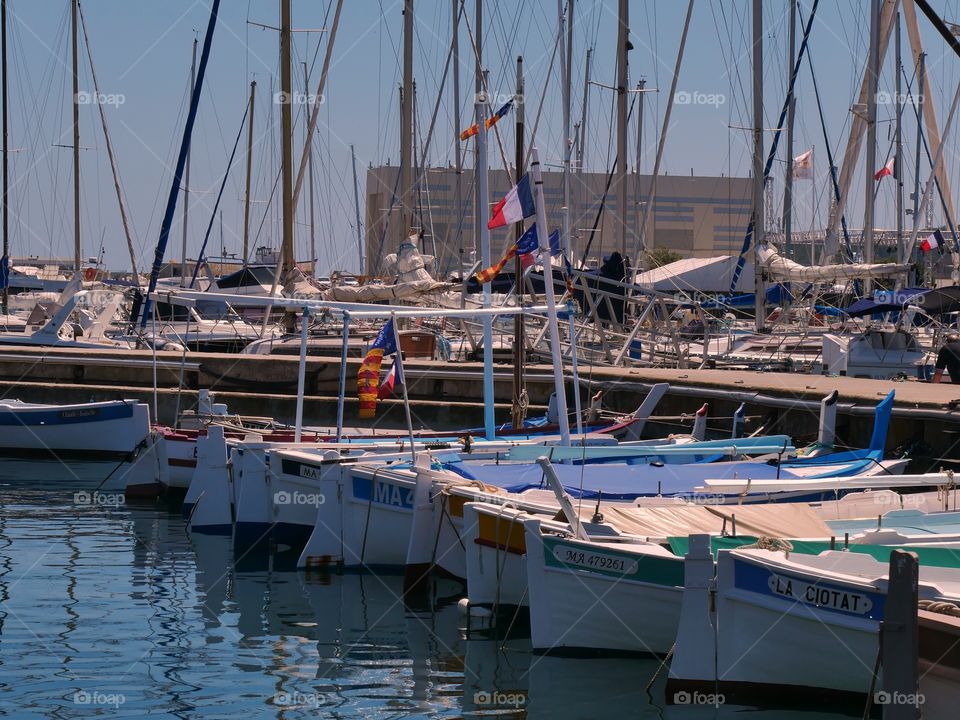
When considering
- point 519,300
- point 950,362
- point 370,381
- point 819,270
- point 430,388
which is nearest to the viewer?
point 370,381

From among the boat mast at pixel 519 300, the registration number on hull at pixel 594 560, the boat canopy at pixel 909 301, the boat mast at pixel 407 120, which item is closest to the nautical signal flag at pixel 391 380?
the boat mast at pixel 519 300

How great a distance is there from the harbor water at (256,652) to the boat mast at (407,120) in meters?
17.8

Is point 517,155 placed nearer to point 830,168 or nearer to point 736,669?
point 736,669

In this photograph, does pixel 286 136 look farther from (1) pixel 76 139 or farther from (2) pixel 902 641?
(2) pixel 902 641

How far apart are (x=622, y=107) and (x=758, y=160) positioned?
3.88m

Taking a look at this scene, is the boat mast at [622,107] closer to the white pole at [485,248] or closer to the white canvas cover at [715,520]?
the white pole at [485,248]

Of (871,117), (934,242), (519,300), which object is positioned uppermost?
(871,117)

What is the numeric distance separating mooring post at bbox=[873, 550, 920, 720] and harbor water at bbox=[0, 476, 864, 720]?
1862 mm

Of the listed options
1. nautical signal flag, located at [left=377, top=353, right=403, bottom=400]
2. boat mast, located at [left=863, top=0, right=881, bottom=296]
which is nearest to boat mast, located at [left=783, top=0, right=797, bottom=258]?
boat mast, located at [left=863, top=0, right=881, bottom=296]

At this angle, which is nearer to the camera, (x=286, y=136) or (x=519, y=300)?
(x=519, y=300)

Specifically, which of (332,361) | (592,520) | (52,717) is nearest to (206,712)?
(52,717)

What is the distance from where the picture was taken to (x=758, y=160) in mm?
31078

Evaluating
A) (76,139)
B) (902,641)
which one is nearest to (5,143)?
(76,139)

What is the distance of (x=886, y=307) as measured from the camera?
25375 mm
